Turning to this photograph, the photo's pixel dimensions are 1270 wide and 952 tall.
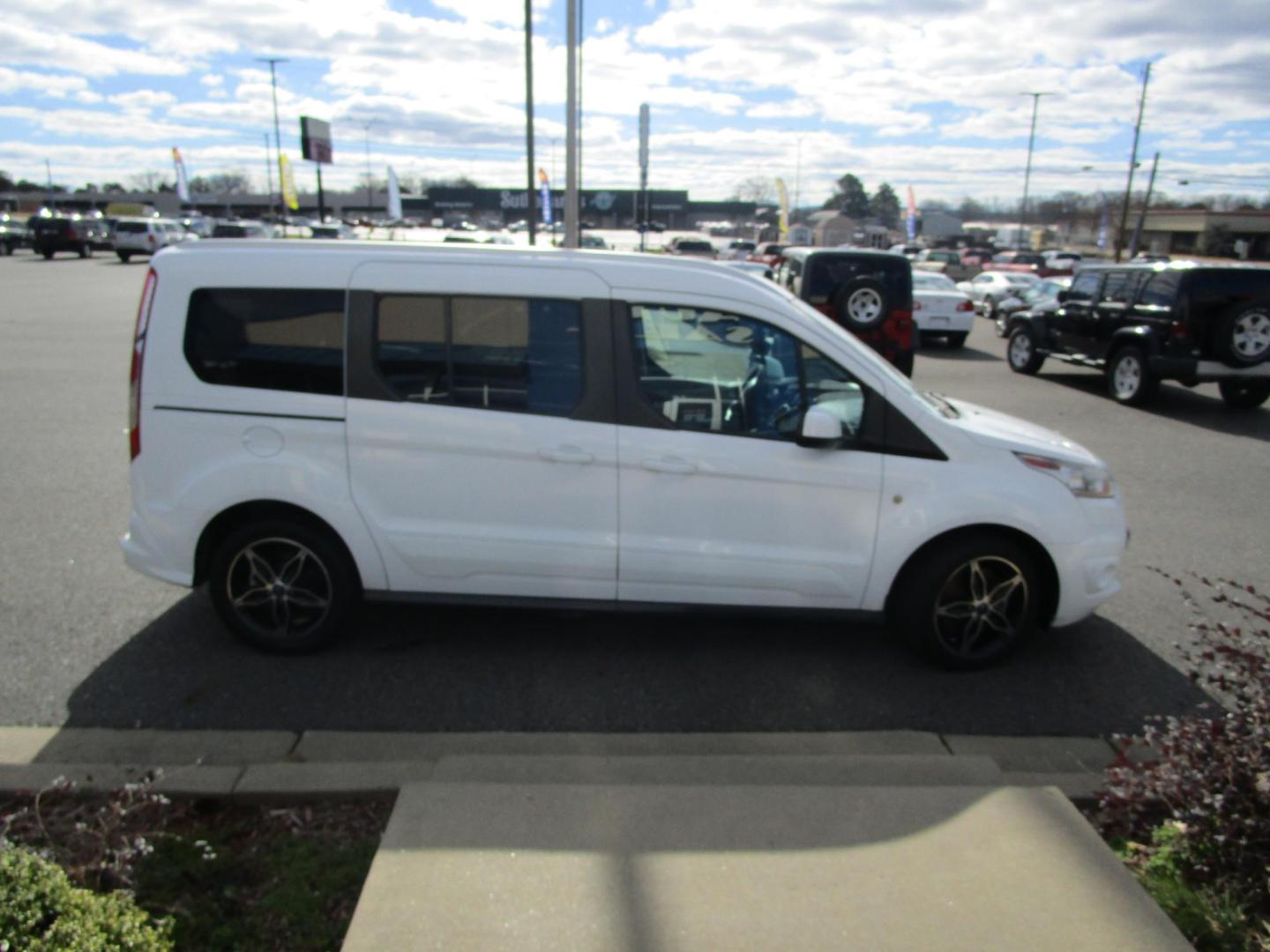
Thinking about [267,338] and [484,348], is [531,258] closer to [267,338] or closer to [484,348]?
[484,348]

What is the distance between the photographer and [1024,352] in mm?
16375

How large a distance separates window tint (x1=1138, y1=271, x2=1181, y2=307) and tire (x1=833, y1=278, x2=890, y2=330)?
11.1 ft

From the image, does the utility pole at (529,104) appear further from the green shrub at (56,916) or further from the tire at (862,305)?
the green shrub at (56,916)

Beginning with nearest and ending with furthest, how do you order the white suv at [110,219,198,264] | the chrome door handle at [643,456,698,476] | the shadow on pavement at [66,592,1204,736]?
1. the shadow on pavement at [66,592,1204,736]
2. the chrome door handle at [643,456,698,476]
3. the white suv at [110,219,198,264]

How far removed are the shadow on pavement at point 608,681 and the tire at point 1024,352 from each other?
11.8 meters

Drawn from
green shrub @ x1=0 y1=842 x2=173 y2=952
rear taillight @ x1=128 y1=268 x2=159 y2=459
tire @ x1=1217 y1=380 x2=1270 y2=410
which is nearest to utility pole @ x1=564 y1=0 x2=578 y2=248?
tire @ x1=1217 y1=380 x2=1270 y2=410

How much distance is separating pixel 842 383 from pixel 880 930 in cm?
254

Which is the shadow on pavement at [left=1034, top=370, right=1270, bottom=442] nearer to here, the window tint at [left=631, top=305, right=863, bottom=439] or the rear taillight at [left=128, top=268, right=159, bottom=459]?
the window tint at [left=631, top=305, right=863, bottom=439]

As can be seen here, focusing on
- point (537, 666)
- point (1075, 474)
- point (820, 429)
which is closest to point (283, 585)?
point (537, 666)

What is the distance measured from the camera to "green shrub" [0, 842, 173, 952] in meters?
2.18

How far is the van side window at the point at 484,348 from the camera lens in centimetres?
441

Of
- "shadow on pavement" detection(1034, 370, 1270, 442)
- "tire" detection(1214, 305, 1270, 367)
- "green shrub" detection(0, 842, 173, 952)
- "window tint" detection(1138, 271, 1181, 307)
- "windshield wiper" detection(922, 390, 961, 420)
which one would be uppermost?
Answer: "window tint" detection(1138, 271, 1181, 307)

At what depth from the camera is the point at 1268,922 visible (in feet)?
8.05

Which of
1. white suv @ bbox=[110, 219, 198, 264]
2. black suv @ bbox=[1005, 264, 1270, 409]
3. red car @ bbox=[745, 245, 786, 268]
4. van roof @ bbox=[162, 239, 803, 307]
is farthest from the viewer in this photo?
red car @ bbox=[745, 245, 786, 268]
